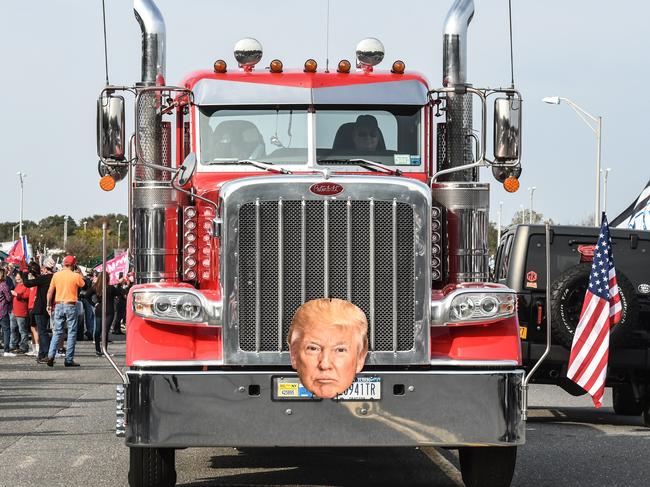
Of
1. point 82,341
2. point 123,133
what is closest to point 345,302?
point 123,133

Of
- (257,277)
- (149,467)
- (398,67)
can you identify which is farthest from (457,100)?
(149,467)

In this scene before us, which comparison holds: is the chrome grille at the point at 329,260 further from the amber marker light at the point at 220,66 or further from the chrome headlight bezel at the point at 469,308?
the amber marker light at the point at 220,66

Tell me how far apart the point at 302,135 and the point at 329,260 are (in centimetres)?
189

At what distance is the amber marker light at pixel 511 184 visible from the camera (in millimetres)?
9680

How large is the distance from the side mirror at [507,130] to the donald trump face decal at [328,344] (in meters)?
1.72

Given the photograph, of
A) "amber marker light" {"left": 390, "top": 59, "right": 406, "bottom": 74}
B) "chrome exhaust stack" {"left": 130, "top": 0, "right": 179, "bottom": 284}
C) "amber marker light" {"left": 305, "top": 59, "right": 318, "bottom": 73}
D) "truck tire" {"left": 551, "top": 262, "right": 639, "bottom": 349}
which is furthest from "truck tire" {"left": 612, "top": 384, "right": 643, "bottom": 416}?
"chrome exhaust stack" {"left": 130, "top": 0, "right": 179, "bottom": 284}

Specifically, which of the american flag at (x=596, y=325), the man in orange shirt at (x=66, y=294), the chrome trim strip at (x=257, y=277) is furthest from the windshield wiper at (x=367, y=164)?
the man in orange shirt at (x=66, y=294)

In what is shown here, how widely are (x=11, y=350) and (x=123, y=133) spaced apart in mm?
21028

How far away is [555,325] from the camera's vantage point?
14508 mm

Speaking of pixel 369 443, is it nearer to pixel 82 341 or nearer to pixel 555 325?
pixel 555 325

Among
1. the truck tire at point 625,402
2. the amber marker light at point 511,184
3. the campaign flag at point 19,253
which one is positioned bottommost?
the truck tire at point 625,402

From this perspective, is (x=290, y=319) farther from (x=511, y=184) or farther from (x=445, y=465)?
(x=445, y=465)

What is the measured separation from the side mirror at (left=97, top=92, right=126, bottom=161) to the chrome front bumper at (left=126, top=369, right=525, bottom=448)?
1.69 metres

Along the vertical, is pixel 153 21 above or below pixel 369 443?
above
